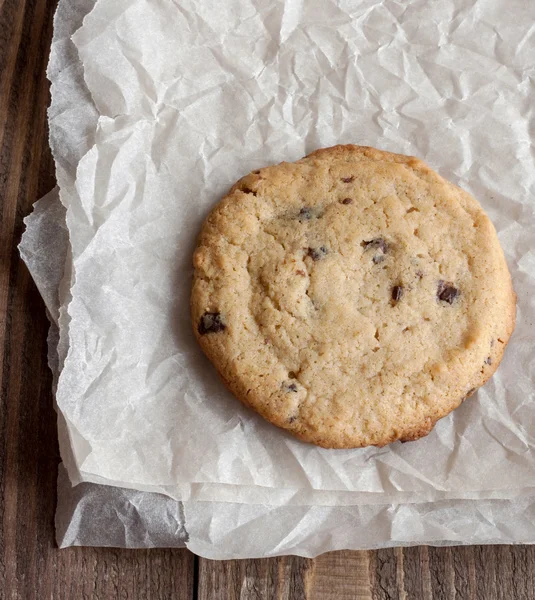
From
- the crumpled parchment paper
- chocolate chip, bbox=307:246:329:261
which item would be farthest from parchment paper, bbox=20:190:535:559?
chocolate chip, bbox=307:246:329:261

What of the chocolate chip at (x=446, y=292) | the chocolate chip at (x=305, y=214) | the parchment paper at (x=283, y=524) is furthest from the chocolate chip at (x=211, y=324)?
the chocolate chip at (x=446, y=292)

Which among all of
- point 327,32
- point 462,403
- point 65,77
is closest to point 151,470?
point 462,403

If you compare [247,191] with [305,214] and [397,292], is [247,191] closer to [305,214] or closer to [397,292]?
[305,214]

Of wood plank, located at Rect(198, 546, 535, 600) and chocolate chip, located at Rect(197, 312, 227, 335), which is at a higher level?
chocolate chip, located at Rect(197, 312, 227, 335)

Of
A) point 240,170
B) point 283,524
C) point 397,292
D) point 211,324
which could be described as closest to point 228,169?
point 240,170

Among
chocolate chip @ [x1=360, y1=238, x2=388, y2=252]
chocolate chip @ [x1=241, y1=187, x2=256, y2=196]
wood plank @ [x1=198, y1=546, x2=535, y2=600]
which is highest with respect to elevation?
chocolate chip @ [x1=241, y1=187, x2=256, y2=196]

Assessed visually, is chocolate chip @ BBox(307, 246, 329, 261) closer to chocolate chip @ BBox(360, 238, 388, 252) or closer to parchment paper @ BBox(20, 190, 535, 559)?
chocolate chip @ BBox(360, 238, 388, 252)
